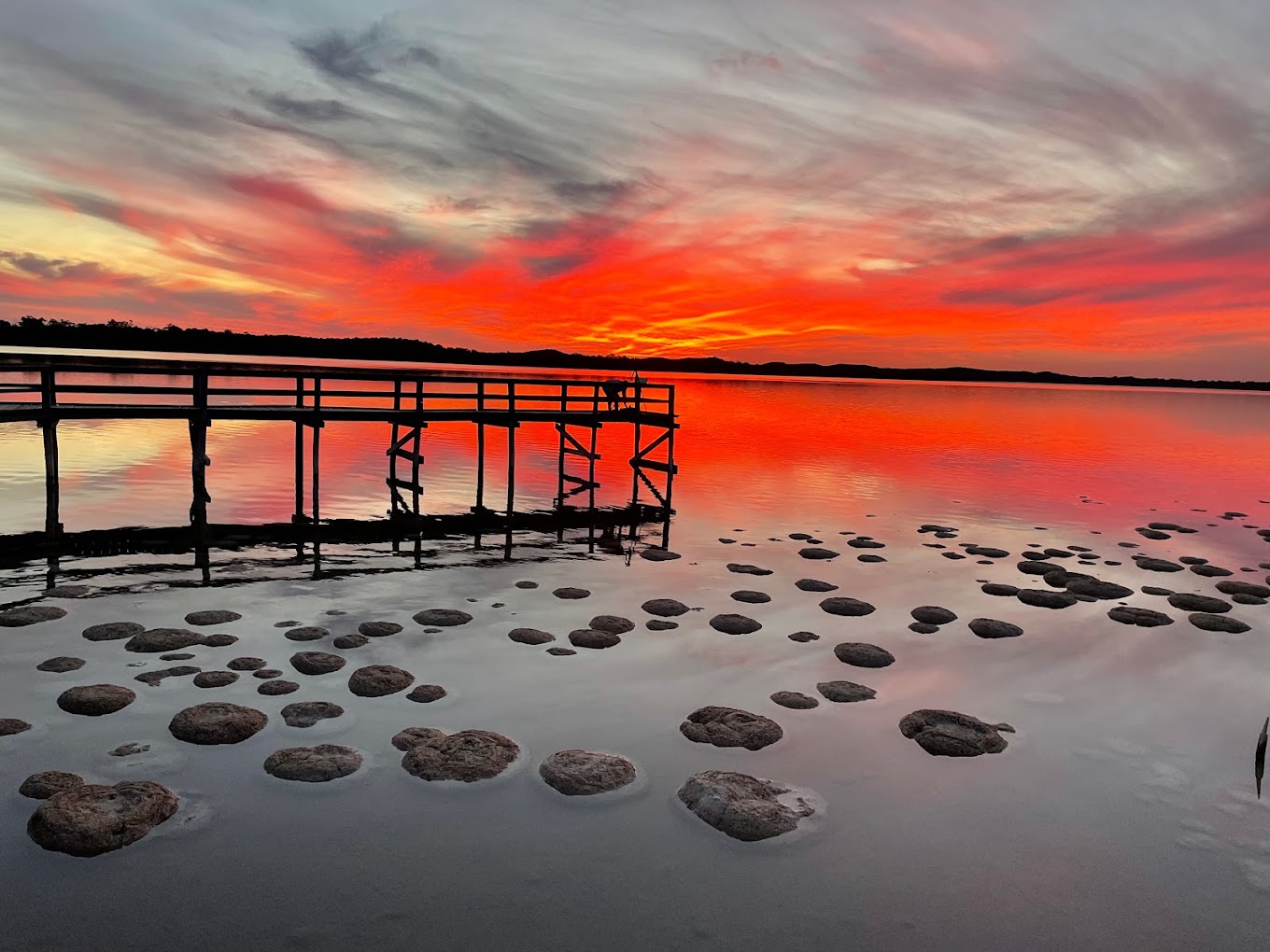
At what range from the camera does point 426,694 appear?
7.64 meters

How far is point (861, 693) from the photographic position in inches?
318

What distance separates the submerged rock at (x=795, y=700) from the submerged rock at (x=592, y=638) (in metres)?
2.21

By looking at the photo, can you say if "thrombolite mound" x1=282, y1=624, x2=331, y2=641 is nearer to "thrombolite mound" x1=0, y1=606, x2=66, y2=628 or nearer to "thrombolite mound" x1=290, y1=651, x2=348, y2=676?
"thrombolite mound" x1=290, y1=651, x2=348, y2=676

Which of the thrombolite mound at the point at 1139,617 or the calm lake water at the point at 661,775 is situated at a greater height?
the thrombolite mound at the point at 1139,617

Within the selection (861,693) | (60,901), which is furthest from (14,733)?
(861,693)

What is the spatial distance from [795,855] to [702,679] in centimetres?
314

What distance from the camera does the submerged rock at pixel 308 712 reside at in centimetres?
688

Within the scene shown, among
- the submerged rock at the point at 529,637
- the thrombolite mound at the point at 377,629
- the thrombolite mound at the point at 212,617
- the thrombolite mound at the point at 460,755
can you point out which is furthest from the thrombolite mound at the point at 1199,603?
the thrombolite mound at the point at 212,617

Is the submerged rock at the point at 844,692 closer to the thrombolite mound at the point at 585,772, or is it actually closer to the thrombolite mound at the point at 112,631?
the thrombolite mound at the point at 585,772

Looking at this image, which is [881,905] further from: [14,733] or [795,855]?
[14,733]

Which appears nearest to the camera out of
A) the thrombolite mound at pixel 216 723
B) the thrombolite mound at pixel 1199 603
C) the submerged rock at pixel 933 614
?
the thrombolite mound at pixel 216 723

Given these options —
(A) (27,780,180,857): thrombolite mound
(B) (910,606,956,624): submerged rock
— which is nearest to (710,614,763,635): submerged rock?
(B) (910,606,956,624): submerged rock

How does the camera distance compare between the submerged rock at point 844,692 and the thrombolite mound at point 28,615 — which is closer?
the submerged rock at point 844,692

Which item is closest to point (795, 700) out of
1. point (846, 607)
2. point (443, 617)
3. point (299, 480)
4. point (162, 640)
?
point (846, 607)
